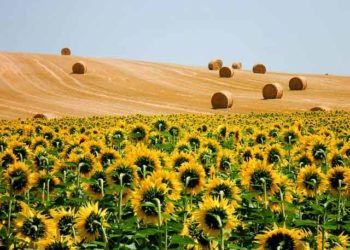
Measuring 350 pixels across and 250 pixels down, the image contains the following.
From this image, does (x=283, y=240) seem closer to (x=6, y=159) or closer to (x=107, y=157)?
(x=107, y=157)

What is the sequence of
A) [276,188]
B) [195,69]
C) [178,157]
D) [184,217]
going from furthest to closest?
[195,69]
[178,157]
[276,188]
[184,217]

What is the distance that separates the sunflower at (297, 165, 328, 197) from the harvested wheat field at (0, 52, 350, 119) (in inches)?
1227

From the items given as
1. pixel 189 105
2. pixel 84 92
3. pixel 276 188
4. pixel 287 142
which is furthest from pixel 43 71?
pixel 276 188

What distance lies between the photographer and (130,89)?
50.6 metres

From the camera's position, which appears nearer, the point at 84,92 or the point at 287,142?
the point at 287,142

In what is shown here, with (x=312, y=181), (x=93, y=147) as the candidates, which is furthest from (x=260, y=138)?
(x=312, y=181)

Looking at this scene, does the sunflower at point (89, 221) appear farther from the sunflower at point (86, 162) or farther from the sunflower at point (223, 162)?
the sunflower at point (223, 162)

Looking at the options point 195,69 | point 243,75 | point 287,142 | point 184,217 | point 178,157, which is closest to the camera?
point 184,217

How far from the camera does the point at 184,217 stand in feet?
13.5

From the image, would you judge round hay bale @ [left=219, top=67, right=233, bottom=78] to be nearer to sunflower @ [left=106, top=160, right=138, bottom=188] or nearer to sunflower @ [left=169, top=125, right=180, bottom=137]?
sunflower @ [left=169, top=125, right=180, bottom=137]

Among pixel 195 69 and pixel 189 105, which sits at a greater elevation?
pixel 195 69

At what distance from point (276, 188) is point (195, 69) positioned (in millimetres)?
60832

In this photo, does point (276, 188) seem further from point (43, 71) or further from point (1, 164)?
point (43, 71)

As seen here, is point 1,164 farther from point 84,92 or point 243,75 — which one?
point 243,75
